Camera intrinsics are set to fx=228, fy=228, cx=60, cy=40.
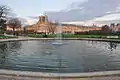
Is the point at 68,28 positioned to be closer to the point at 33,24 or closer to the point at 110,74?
the point at 33,24

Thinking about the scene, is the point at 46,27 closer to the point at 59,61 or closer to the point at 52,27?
the point at 52,27

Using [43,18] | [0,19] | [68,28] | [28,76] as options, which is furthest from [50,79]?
[68,28]

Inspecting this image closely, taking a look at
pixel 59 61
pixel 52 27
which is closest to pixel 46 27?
pixel 52 27

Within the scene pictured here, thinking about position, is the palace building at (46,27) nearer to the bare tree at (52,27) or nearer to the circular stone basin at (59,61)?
the bare tree at (52,27)

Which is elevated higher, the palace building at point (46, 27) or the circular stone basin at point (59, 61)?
the palace building at point (46, 27)

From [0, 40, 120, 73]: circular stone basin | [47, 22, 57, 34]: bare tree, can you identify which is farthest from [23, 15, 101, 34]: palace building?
[0, 40, 120, 73]: circular stone basin

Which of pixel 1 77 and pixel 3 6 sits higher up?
pixel 3 6

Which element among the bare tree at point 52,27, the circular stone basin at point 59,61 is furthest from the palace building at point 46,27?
the circular stone basin at point 59,61

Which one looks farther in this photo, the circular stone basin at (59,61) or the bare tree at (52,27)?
the bare tree at (52,27)

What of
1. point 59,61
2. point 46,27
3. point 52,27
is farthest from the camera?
point 46,27

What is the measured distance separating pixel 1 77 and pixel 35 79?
1.29 m

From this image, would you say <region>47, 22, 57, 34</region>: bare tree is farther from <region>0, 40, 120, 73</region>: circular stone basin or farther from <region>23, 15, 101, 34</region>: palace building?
<region>0, 40, 120, 73</region>: circular stone basin

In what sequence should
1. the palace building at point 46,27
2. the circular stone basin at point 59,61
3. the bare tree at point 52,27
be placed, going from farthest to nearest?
the palace building at point 46,27
the bare tree at point 52,27
the circular stone basin at point 59,61

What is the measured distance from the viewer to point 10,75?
8.36 meters
